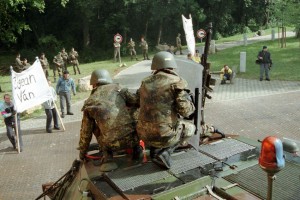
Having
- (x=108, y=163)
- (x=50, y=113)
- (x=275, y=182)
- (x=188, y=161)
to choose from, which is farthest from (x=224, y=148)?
(x=50, y=113)

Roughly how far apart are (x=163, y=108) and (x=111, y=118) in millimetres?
730

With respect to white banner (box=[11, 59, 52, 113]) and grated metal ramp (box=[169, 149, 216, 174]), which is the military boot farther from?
white banner (box=[11, 59, 52, 113])

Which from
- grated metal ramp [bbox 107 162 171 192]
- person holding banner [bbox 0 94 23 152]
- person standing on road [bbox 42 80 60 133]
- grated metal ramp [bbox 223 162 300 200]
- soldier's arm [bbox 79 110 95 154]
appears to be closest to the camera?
grated metal ramp [bbox 223 162 300 200]

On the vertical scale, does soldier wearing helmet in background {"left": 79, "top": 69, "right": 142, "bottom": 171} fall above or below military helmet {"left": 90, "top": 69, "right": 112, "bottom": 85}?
below

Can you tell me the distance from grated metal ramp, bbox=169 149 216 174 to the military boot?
2.33 feet

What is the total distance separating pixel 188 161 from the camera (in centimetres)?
442

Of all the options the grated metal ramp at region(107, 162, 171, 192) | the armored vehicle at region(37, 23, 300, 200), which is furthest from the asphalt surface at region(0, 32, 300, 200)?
the grated metal ramp at region(107, 162, 171, 192)

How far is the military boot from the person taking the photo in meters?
4.38

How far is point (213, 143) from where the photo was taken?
505 cm

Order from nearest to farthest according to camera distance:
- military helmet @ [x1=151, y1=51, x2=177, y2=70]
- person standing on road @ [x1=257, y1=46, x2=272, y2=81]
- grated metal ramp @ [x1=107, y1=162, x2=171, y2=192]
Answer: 1. grated metal ramp @ [x1=107, y1=162, x2=171, y2=192]
2. military helmet @ [x1=151, y1=51, x2=177, y2=70]
3. person standing on road @ [x1=257, y1=46, x2=272, y2=81]

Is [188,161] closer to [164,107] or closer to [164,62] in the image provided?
[164,107]

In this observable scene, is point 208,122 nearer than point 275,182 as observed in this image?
No

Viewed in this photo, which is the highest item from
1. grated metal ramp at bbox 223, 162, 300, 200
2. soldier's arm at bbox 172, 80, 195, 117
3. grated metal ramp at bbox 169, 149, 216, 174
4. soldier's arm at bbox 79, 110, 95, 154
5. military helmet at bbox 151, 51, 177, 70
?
military helmet at bbox 151, 51, 177, 70

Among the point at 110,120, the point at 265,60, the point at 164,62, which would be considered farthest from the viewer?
the point at 265,60
